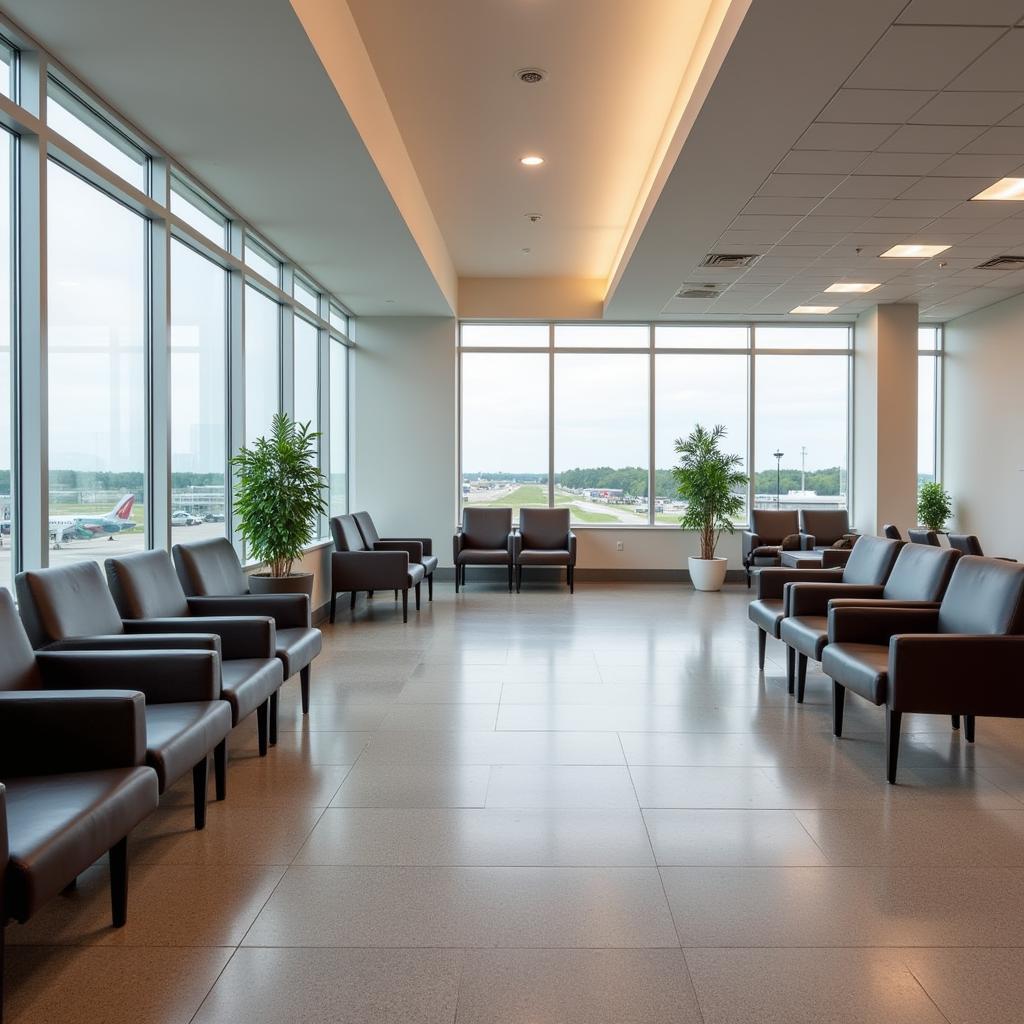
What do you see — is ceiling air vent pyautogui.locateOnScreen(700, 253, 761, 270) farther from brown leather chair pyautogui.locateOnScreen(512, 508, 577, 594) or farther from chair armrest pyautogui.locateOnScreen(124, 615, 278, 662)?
chair armrest pyautogui.locateOnScreen(124, 615, 278, 662)

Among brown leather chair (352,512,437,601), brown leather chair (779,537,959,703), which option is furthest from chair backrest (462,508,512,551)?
brown leather chair (779,537,959,703)

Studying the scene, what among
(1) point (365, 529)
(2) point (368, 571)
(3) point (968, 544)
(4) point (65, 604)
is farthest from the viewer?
(1) point (365, 529)

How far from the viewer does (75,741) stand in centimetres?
267

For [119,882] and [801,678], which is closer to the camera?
[119,882]

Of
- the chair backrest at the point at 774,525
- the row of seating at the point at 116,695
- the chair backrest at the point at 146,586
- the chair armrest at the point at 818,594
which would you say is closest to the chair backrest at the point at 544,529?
the chair backrest at the point at 774,525

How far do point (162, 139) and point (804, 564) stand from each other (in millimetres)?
7088

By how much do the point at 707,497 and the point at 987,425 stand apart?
11.3 ft

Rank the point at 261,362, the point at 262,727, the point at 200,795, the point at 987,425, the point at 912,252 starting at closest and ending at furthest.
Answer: the point at 200,795
the point at 262,727
the point at 261,362
the point at 912,252
the point at 987,425

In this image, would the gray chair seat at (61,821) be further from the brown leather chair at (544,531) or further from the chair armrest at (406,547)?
the brown leather chair at (544,531)

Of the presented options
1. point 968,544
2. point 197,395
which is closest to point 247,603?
point 197,395

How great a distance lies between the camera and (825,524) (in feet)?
35.7

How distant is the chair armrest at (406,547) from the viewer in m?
9.39

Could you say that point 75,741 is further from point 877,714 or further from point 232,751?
point 877,714

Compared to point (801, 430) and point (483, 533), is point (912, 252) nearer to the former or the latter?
point (801, 430)
